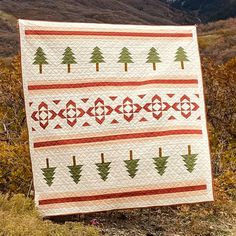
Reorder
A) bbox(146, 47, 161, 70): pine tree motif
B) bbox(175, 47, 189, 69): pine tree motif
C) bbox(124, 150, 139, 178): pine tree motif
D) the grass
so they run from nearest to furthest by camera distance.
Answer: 1. the grass
2. bbox(124, 150, 139, 178): pine tree motif
3. bbox(146, 47, 161, 70): pine tree motif
4. bbox(175, 47, 189, 69): pine tree motif

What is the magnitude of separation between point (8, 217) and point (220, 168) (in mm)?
4704

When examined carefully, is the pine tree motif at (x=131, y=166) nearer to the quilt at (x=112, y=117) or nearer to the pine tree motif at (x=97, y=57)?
the quilt at (x=112, y=117)

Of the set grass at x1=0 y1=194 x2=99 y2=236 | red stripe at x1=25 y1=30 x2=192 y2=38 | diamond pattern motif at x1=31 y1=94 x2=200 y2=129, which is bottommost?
grass at x1=0 y1=194 x2=99 y2=236

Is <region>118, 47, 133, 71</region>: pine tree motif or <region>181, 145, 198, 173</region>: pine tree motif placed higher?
<region>118, 47, 133, 71</region>: pine tree motif

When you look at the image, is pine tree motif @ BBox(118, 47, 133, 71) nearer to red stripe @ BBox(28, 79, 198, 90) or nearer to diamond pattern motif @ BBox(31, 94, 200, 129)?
red stripe @ BBox(28, 79, 198, 90)

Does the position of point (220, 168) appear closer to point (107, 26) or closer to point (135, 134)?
point (135, 134)

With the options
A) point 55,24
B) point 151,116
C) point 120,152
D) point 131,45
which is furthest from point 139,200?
point 55,24

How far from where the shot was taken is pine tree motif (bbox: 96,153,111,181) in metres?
7.32

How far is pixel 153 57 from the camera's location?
25.2ft

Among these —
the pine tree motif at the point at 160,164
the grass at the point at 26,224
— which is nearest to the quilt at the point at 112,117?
the pine tree motif at the point at 160,164

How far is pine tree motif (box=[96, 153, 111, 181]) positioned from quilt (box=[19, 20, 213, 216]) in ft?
0.05

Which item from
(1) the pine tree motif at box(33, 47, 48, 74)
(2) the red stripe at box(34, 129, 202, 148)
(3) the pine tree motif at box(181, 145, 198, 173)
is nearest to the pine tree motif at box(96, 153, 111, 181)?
(2) the red stripe at box(34, 129, 202, 148)

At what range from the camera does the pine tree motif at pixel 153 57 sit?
7664 mm

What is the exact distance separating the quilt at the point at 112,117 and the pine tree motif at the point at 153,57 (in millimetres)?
15
